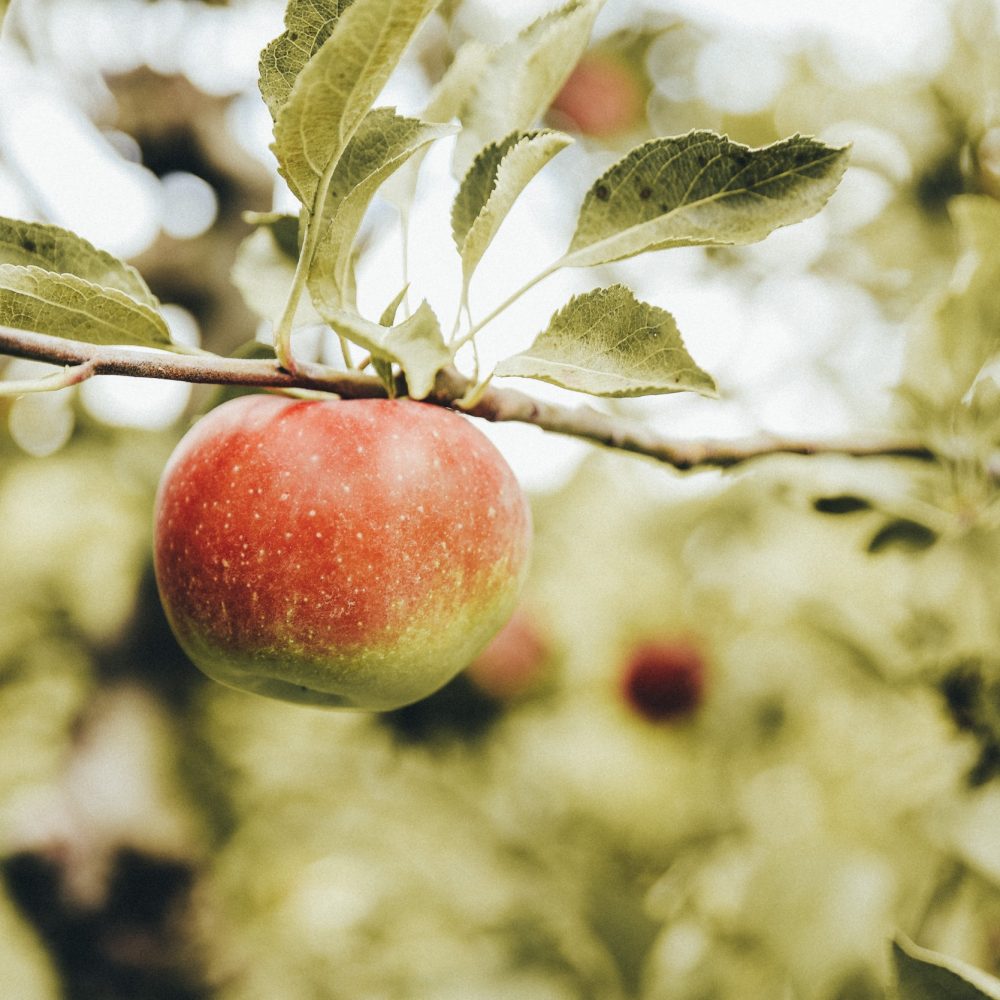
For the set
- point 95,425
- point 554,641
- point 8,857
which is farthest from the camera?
point 95,425

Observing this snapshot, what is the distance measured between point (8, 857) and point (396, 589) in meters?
1.56

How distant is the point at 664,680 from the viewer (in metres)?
1.81

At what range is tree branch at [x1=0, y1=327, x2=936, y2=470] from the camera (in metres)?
0.39

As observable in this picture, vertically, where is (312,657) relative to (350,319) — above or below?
below

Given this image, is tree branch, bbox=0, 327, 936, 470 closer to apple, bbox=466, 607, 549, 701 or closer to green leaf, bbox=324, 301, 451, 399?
green leaf, bbox=324, 301, 451, 399

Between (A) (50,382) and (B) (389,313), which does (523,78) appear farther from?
(A) (50,382)

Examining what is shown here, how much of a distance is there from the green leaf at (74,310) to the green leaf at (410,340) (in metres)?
0.11

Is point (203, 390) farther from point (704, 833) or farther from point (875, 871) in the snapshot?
point (875, 871)

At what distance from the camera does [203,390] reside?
5.49ft

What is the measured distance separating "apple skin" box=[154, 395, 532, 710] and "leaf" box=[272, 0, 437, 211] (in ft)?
0.42

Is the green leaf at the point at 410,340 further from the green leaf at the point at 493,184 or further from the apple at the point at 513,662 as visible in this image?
the apple at the point at 513,662

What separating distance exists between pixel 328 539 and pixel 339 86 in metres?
0.22

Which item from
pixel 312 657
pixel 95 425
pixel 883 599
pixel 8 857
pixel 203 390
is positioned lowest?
pixel 8 857

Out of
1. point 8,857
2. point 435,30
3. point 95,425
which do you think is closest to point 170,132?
point 435,30
